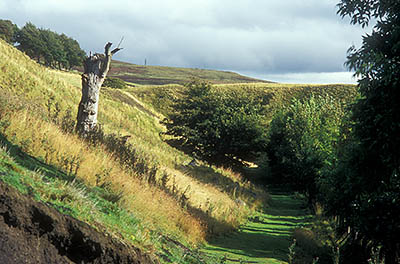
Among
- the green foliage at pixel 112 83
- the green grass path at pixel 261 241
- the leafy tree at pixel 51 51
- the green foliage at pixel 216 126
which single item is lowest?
the green grass path at pixel 261 241

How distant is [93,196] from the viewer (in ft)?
22.8

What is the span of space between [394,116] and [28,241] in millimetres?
7282

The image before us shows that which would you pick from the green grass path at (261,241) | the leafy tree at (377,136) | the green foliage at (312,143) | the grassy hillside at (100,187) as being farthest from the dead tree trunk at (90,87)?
the green foliage at (312,143)

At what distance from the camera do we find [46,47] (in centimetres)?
8456

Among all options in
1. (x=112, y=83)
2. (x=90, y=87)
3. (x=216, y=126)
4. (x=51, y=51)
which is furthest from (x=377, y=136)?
(x=51, y=51)

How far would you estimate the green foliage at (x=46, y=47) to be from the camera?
83.6m

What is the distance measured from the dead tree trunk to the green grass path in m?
6.04

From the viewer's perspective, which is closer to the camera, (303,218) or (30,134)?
(30,134)

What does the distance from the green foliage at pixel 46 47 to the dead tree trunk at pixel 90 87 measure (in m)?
69.0

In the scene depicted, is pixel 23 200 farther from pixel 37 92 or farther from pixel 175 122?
pixel 175 122

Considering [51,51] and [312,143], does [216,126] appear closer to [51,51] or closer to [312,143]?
[312,143]

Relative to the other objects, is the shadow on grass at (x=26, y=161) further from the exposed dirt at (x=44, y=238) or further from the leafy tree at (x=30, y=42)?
the leafy tree at (x=30, y=42)

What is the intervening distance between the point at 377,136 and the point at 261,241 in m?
7.02

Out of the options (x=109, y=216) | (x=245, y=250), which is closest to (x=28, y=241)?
(x=109, y=216)
